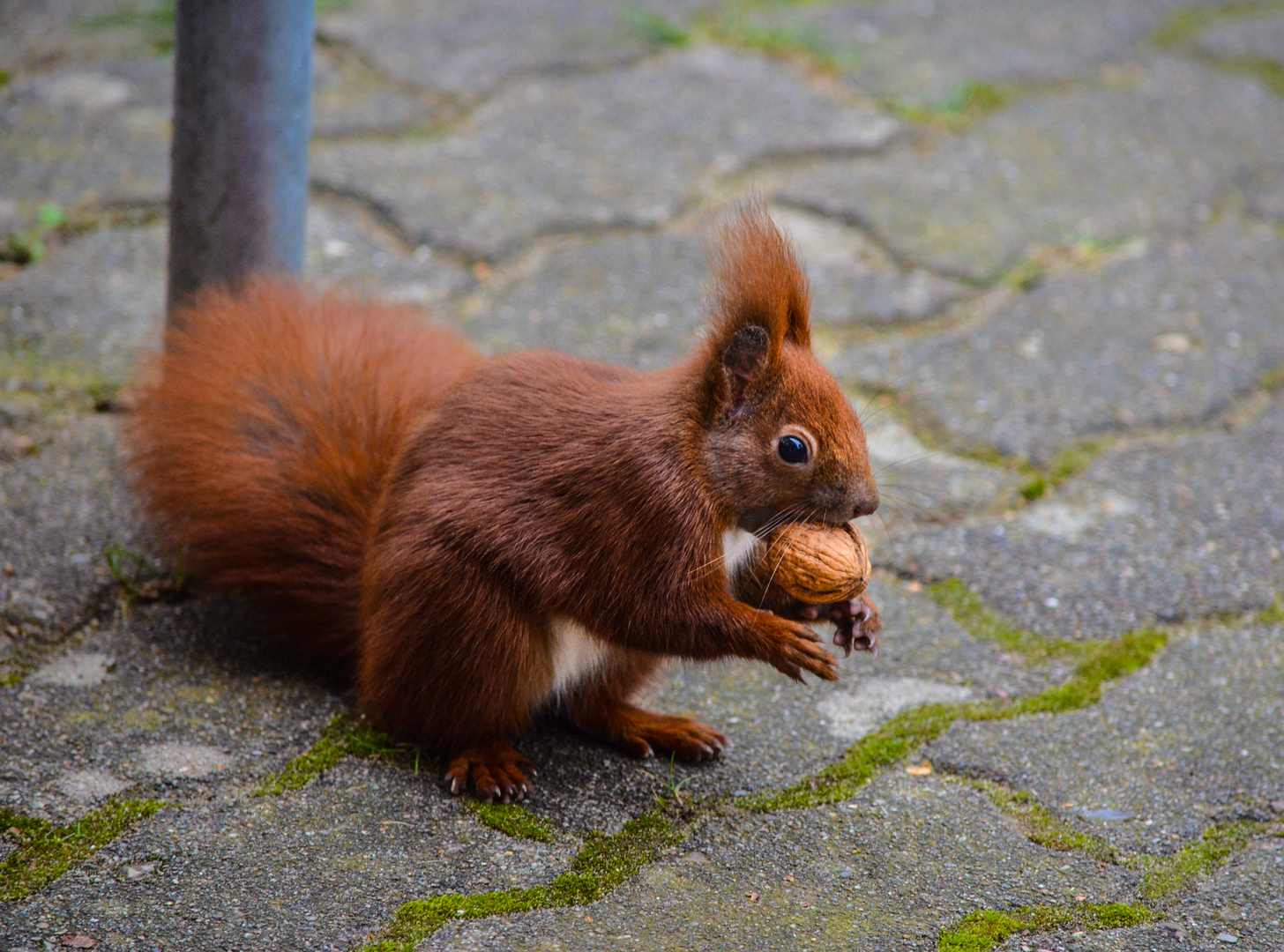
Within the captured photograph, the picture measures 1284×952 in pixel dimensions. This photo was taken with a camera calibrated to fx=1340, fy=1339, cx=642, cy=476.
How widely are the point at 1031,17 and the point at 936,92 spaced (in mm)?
691

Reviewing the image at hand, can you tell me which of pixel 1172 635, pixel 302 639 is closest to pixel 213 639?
pixel 302 639

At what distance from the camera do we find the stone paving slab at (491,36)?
357 centimetres

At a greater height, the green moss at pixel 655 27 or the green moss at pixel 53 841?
the green moss at pixel 655 27

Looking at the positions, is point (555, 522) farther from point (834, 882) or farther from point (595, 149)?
point (595, 149)

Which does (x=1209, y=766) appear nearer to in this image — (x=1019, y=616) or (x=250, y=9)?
(x=1019, y=616)

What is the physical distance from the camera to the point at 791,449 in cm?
164

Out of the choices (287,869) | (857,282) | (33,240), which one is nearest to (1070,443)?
(857,282)

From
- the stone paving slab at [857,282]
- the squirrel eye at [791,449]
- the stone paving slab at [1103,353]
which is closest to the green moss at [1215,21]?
the stone paving slab at [1103,353]

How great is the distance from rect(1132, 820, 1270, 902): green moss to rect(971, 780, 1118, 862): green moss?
50mm

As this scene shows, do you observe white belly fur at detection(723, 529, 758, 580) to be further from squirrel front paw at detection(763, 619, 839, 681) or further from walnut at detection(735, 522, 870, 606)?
squirrel front paw at detection(763, 619, 839, 681)

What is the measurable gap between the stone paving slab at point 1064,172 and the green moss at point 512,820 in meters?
1.84

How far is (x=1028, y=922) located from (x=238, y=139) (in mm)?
1583

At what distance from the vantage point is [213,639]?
6.37 ft

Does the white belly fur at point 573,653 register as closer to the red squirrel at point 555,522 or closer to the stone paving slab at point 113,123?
the red squirrel at point 555,522
